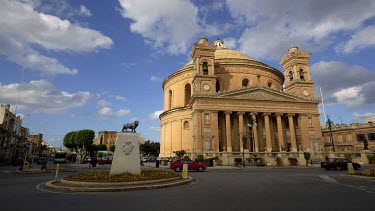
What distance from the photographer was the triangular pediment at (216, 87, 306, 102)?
39.5 m

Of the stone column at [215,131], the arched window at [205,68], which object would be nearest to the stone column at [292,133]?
the stone column at [215,131]

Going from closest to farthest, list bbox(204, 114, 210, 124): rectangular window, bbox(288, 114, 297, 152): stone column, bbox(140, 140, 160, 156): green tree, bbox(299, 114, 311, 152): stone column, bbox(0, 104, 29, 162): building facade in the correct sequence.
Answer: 1. bbox(204, 114, 210, 124): rectangular window
2. bbox(288, 114, 297, 152): stone column
3. bbox(299, 114, 311, 152): stone column
4. bbox(0, 104, 29, 162): building facade
5. bbox(140, 140, 160, 156): green tree

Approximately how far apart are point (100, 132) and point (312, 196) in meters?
121

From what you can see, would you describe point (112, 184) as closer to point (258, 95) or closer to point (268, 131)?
point (268, 131)

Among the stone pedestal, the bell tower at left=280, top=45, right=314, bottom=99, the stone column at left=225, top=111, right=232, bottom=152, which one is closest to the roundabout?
the stone pedestal

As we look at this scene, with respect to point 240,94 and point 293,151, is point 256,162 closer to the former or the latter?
point 293,151

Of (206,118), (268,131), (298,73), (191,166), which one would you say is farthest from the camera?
(298,73)

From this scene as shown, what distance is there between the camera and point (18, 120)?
208ft

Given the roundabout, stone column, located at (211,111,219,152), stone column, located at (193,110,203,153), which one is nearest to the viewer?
the roundabout

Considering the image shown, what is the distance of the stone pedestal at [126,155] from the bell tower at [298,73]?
41663 mm

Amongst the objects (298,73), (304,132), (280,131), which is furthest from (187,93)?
(304,132)

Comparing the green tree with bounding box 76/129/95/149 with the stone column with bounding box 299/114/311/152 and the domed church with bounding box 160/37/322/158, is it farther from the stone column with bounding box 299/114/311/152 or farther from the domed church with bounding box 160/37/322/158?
the stone column with bounding box 299/114/311/152

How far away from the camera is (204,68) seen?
4341 cm

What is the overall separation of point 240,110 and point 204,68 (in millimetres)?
10536
